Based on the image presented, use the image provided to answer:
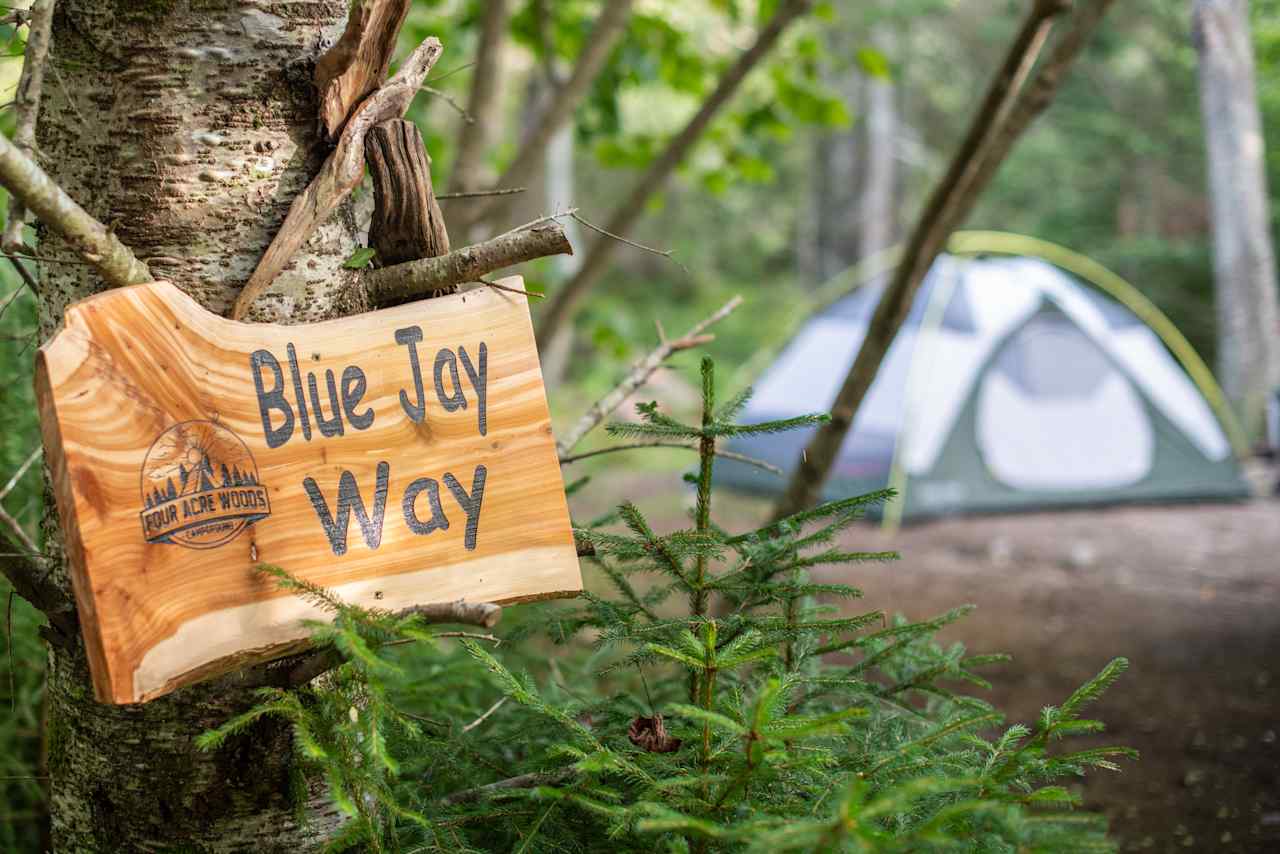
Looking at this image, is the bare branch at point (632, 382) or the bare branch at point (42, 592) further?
the bare branch at point (632, 382)

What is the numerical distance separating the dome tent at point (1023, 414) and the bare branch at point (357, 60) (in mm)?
5584

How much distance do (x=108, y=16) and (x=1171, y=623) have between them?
476cm

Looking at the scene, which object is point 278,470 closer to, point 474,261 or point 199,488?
point 199,488

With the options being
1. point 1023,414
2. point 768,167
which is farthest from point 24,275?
point 1023,414

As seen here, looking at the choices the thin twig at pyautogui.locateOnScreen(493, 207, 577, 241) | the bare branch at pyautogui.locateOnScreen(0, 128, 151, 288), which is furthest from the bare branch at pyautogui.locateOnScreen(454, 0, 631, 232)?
the bare branch at pyautogui.locateOnScreen(0, 128, 151, 288)

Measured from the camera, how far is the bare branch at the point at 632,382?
61.9 inches

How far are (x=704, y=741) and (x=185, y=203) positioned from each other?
0.83 meters

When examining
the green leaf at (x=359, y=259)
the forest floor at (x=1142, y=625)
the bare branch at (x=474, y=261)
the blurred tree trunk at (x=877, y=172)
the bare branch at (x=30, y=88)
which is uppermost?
the blurred tree trunk at (x=877, y=172)

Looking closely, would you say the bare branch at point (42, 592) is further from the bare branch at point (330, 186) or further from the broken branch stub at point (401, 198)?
the broken branch stub at point (401, 198)

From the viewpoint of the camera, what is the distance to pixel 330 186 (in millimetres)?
1150

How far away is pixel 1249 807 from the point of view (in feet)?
8.70

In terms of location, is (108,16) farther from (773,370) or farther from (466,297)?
(773,370)

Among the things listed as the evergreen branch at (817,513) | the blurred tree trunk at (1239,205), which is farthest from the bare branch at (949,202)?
the blurred tree trunk at (1239,205)

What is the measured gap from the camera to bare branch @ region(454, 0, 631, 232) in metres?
2.85
